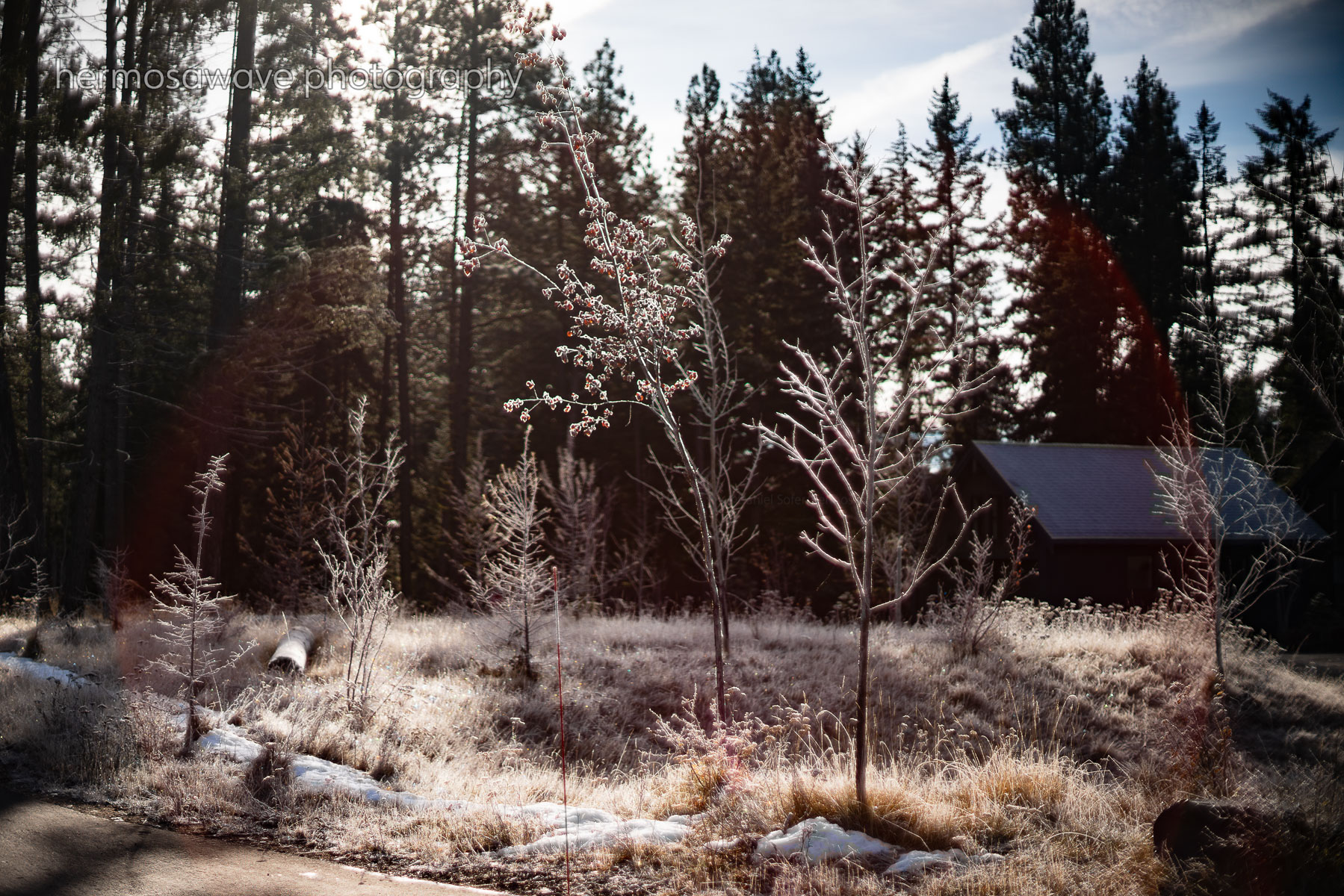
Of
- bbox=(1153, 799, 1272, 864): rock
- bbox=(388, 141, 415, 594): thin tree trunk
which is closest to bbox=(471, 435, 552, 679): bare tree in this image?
bbox=(1153, 799, 1272, 864): rock

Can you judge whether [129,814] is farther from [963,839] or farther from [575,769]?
[963,839]

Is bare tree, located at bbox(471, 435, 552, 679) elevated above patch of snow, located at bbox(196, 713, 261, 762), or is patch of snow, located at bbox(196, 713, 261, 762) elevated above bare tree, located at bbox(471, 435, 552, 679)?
bare tree, located at bbox(471, 435, 552, 679)

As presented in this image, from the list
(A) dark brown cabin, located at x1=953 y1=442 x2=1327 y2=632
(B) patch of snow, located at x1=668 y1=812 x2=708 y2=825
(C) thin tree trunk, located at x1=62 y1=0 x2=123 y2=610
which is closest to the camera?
(B) patch of snow, located at x1=668 y1=812 x2=708 y2=825

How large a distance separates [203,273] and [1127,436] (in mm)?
33701

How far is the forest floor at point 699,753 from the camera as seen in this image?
5688 mm

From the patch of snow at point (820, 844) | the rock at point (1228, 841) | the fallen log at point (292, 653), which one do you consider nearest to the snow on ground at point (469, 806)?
the patch of snow at point (820, 844)

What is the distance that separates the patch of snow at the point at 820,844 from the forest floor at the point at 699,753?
96 mm

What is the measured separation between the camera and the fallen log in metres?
12.3

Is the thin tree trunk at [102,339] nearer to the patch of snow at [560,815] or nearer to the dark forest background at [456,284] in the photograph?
the dark forest background at [456,284]

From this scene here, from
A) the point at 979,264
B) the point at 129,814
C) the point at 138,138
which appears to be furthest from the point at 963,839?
the point at 979,264

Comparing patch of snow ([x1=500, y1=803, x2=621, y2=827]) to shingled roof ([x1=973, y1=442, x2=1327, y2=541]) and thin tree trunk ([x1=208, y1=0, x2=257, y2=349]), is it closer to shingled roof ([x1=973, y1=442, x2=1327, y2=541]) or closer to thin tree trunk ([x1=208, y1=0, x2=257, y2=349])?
thin tree trunk ([x1=208, y1=0, x2=257, y2=349])

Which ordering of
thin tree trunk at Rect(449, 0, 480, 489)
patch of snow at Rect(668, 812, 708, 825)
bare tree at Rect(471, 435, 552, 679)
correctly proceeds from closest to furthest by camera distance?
patch of snow at Rect(668, 812, 708, 825) → bare tree at Rect(471, 435, 552, 679) → thin tree trunk at Rect(449, 0, 480, 489)

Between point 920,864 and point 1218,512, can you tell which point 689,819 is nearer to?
point 920,864

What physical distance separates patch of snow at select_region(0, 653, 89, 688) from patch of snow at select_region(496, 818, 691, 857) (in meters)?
7.03
